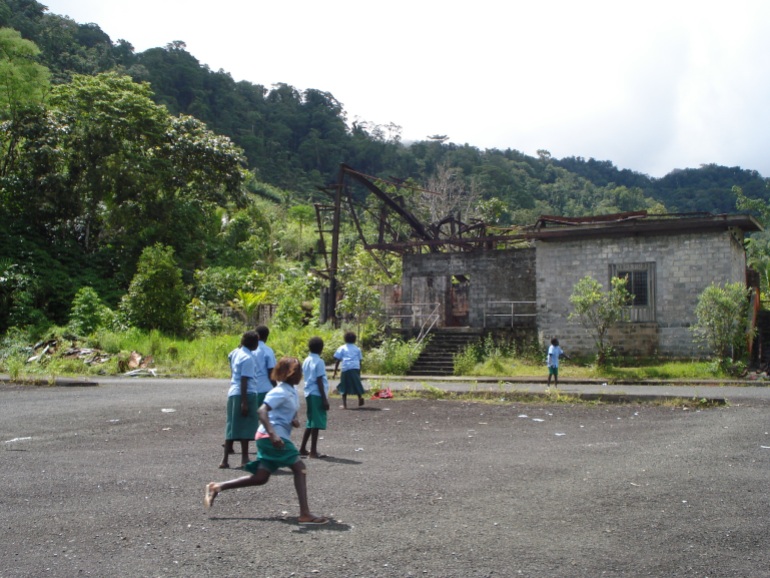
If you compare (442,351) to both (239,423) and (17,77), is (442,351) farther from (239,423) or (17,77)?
(17,77)

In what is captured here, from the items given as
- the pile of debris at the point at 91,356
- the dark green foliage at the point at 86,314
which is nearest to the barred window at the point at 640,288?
the pile of debris at the point at 91,356

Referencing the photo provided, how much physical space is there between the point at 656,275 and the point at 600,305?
2.90 meters

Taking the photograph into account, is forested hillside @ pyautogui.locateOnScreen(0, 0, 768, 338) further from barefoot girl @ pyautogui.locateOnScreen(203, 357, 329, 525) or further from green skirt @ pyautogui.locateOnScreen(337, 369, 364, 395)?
barefoot girl @ pyautogui.locateOnScreen(203, 357, 329, 525)

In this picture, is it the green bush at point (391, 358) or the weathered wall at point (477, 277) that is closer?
the green bush at point (391, 358)

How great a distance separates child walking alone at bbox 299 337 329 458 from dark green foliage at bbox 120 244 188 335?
20902mm

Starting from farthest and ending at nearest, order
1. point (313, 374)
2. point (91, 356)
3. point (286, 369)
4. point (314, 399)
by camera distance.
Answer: point (91, 356)
point (313, 374)
point (314, 399)
point (286, 369)

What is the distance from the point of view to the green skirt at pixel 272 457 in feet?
21.0

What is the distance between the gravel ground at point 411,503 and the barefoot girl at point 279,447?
8.6 inches

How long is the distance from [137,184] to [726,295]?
24.9m

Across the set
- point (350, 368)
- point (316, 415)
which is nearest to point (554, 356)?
point (350, 368)

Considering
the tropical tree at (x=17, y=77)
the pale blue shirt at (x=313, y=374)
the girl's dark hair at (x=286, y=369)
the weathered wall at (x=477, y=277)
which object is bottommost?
the pale blue shirt at (x=313, y=374)

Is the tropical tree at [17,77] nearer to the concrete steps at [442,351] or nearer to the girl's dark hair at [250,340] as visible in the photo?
the concrete steps at [442,351]

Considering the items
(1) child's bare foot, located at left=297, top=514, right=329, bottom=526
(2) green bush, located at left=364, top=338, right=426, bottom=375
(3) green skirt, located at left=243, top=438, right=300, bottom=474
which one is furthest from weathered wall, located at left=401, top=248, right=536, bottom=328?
(1) child's bare foot, located at left=297, top=514, right=329, bottom=526

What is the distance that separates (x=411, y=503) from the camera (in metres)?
6.83
